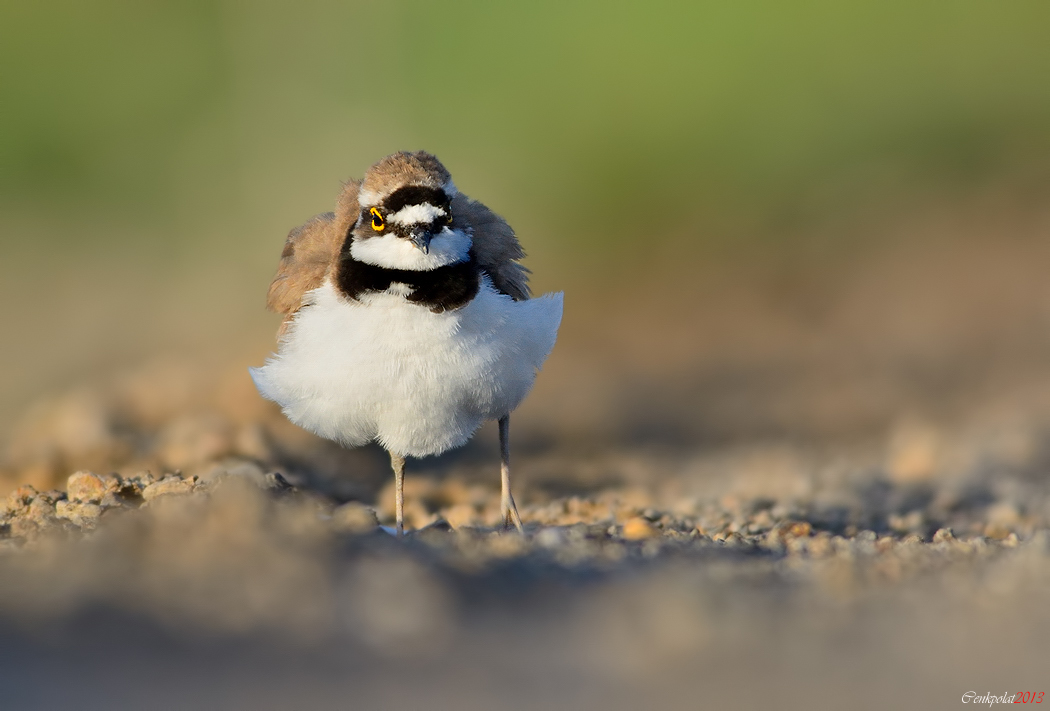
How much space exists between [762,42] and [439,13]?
15.3 ft

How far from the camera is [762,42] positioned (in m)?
16.0

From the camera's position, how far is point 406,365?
15.9 ft

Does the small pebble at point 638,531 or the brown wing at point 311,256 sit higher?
the brown wing at point 311,256

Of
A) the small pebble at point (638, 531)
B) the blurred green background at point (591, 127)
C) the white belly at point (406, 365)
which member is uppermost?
the blurred green background at point (591, 127)

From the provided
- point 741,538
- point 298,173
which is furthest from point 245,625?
point 298,173

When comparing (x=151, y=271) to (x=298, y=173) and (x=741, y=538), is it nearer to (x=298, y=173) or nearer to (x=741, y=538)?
(x=298, y=173)

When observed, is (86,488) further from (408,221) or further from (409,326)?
(408,221)

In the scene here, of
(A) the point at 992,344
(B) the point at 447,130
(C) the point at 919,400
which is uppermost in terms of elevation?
(B) the point at 447,130

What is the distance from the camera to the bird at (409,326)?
15.8 feet

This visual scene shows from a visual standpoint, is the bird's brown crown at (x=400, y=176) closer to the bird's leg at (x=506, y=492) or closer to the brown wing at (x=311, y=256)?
the brown wing at (x=311, y=256)

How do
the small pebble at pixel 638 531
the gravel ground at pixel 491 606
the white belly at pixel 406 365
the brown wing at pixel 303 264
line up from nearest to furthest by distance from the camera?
the gravel ground at pixel 491 606 → the white belly at pixel 406 365 → the small pebble at pixel 638 531 → the brown wing at pixel 303 264

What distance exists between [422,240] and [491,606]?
5.76 ft

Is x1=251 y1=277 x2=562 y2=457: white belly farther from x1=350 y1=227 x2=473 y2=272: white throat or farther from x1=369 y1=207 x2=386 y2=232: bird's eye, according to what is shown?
x1=369 y1=207 x2=386 y2=232: bird's eye

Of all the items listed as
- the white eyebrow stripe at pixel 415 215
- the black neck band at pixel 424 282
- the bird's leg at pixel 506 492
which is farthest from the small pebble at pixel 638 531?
the white eyebrow stripe at pixel 415 215
